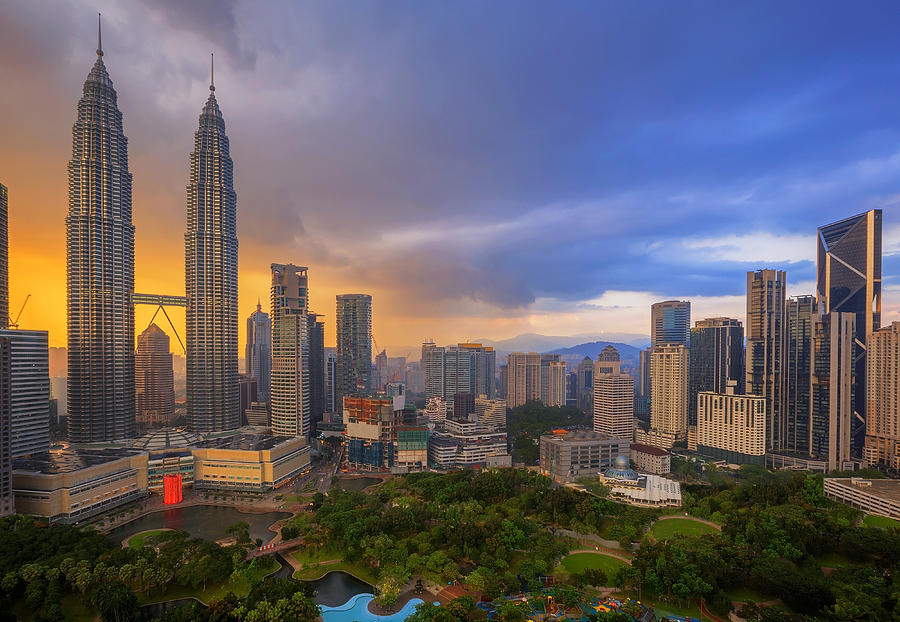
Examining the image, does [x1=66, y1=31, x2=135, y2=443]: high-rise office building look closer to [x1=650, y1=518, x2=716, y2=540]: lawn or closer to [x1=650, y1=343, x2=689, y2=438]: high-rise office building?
[x1=650, y1=518, x2=716, y2=540]: lawn

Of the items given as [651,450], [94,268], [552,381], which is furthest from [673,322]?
[94,268]

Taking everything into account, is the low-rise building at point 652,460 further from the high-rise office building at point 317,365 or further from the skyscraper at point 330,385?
the skyscraper at point 330,385

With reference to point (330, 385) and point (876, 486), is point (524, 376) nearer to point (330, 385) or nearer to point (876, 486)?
point (330, 385)

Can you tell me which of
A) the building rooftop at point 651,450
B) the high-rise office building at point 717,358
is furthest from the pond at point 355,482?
the high-rise office building at point 717,358

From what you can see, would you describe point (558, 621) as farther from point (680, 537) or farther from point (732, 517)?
point (732, 517)

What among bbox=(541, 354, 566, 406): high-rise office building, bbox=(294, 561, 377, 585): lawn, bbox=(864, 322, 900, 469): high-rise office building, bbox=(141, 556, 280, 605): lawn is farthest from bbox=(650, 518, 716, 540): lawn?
bbox=(541, 354, 566, 406): high-rise office building

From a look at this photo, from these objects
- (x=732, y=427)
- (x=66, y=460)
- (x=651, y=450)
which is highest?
(x=66, y=460)
